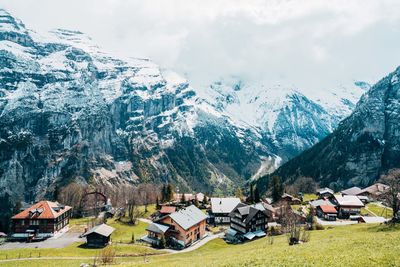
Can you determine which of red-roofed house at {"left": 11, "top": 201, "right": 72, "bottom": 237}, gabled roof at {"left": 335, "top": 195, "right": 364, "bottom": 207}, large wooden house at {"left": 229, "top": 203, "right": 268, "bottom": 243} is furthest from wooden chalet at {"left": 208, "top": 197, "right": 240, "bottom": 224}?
red-roofed house at {"left": 11, "top": 201, "right": 72, "bottom": 237}

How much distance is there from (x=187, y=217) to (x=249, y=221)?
19.9 metres

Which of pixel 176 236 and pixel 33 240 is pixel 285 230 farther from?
pixel 33 240

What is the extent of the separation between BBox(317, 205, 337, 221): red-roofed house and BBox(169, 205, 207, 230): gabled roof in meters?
46.0

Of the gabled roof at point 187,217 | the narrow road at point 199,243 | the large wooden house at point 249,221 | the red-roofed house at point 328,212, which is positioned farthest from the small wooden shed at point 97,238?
the red-roofed house at point 328,212

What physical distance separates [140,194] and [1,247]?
87.0 meters

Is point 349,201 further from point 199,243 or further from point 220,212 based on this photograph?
point 199,243

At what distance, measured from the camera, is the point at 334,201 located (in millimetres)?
142750

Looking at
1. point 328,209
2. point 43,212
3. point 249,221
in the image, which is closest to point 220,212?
point 249,221

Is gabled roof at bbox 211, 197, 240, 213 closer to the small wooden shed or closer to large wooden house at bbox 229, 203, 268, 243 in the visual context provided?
large wooden house at bbox 229, 203, 268, 243

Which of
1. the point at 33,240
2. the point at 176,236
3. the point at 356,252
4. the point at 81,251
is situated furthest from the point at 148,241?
the point at 356,252

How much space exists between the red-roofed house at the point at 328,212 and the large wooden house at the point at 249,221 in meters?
26.8

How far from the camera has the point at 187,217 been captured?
4456 inches

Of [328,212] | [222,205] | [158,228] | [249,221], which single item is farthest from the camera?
[222,205]

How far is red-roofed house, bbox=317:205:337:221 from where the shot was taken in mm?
128250
